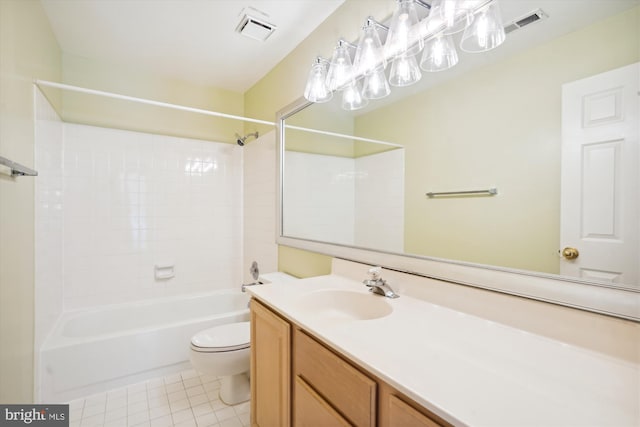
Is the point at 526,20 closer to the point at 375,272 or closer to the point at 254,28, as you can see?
the point at 375,272

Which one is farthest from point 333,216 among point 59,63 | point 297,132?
point 59,63

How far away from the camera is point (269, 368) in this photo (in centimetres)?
120

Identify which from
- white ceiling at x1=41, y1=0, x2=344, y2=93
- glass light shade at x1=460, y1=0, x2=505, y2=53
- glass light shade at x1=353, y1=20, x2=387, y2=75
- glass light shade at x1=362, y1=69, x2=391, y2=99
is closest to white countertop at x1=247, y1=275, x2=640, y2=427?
glass light shade at x1=460, y1=0, x2=505, y2=53

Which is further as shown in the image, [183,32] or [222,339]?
[183,32]

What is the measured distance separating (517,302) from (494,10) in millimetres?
972

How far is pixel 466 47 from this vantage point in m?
1.06

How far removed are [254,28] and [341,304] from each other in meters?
1.86

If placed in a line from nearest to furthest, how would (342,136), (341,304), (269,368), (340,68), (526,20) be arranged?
(526,20) → (269,368) → (341,304) → (340,68) → (342,136)

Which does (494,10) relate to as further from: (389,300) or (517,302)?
(389,300)

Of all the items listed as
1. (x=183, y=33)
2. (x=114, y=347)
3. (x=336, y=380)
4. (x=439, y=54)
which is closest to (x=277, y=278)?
(x=114, y=347)

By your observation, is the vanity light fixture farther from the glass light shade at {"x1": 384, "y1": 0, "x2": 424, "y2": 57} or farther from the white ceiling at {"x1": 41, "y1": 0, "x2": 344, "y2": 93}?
the white ceiling at {"x1": 41, "y1": 0, "x2": 344, "y2": 93}

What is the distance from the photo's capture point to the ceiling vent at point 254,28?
1827 mm

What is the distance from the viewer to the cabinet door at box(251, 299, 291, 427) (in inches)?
42.4

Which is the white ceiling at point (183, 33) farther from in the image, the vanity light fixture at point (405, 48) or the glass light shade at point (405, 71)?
the glass light shade at point (405, 71)
